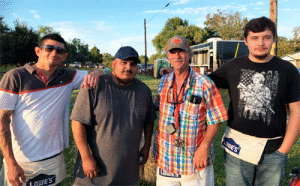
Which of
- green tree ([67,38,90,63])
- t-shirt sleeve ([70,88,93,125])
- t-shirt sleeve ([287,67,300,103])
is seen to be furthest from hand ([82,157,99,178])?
green tree ([67,38,90,63])

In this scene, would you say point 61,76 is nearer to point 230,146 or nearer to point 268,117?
point 230,146

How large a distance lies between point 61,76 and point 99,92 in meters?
0.70

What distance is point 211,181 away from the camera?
2.32 meters

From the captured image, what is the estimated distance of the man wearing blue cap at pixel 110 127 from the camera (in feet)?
7.08

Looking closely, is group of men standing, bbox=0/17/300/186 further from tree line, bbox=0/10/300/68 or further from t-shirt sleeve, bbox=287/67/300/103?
tree line, bbox=0/10/300/68

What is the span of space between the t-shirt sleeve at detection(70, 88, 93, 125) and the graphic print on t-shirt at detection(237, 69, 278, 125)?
1.71 metres

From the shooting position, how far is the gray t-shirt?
2.18 metres

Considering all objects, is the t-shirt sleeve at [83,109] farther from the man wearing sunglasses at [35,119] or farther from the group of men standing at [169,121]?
the man wearing sunglasses at [35,119]

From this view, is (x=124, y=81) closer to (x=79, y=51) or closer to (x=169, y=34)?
(x=169, y=34)

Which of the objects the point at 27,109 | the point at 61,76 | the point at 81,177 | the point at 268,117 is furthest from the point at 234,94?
the point at 27,109

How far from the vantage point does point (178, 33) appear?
55469mm

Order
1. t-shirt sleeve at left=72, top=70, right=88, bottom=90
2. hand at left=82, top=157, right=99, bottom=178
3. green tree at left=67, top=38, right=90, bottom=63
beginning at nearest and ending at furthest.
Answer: hand at left=82, top=157, right=99, bottom=178
t-shirt sleeve at left=72, top=70, right=88, bottom=90
green tree at left=67, top=38, right=90, bottom=63

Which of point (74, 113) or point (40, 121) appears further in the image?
point (40, 121)

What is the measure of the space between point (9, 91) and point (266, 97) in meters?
2.84
